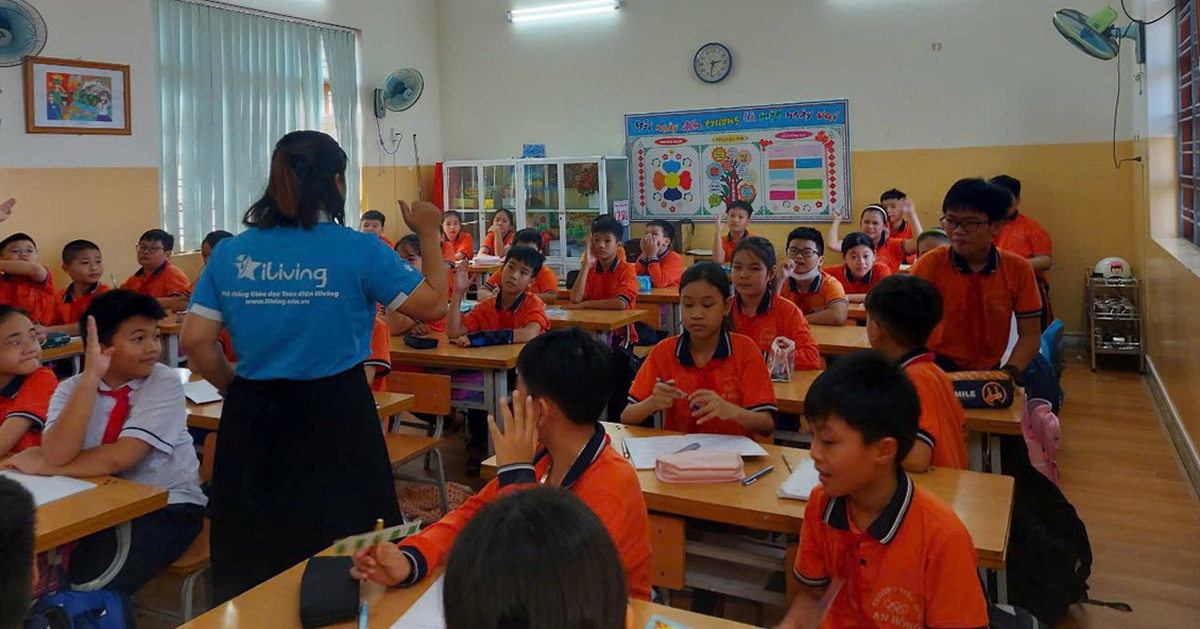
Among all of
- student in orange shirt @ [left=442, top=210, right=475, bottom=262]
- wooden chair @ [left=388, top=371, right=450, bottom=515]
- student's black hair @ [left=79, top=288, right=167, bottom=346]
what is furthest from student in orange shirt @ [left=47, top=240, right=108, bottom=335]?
student in orange shirt @ [left=442, top=210, right=475, bottom=262]

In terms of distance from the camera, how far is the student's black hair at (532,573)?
2.45 feet

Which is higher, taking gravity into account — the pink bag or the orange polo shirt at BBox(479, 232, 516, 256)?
the orange polo shirt at BBox(479, 232, 516, 256)

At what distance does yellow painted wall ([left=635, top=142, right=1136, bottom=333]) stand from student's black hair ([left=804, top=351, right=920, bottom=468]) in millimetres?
5750

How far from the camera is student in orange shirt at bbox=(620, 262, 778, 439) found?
100.0 inches

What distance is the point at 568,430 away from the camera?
5.61 ft

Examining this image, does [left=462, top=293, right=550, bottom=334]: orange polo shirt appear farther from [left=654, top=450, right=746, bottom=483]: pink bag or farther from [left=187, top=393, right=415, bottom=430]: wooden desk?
[left=654, top=450, right=746, bottom=483]: pink bag

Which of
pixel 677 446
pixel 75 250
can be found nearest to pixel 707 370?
pixel 677 446

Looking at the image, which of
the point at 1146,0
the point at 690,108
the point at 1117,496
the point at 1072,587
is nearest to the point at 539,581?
the point at 1072,587

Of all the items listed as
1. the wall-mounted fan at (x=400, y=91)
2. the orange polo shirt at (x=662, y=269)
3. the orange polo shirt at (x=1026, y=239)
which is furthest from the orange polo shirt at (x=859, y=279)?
the wall-mounted fan at (x=400, y=91)

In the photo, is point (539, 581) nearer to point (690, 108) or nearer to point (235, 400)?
point (235, 400)

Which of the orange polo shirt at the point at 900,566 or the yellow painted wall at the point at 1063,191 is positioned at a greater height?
the yellow painted wall at the point at 1063,191

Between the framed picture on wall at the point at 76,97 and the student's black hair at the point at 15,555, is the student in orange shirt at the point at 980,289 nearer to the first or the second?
the student's black hair at the point at 15,555

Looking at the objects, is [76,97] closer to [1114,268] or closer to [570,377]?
[570,377]

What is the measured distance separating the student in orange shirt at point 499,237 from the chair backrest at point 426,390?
15.6 feet
